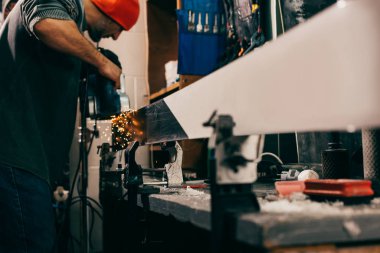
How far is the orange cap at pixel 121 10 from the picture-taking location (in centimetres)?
178

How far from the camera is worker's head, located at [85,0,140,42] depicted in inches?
70.5

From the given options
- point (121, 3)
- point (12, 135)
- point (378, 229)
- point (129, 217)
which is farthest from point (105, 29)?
point (378, 229)

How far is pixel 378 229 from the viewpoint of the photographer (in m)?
0.58

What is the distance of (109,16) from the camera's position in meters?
1.83

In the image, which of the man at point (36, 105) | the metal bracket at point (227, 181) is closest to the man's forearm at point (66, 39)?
the man at point (36, 105)

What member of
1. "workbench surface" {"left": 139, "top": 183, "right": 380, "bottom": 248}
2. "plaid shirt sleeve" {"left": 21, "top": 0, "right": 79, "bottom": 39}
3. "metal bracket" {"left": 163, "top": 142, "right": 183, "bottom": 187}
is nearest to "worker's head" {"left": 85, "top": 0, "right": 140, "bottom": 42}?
"plaid shirt sleeve" {"left": 21, "top": 0, "right": 79, "bottom": 39}

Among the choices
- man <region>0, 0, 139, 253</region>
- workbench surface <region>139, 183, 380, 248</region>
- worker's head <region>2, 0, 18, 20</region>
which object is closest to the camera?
workbench surface <region>139, 183, 380, 248</region>

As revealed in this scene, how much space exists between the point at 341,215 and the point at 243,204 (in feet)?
0.51

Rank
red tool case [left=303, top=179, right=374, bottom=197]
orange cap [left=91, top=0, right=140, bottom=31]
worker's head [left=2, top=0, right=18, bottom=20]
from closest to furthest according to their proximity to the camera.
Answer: red tool case [left=303, top=179, right=374, bottom=197], orange cap [left=91, top=0, right=140, bottom=31], worker's head [left=2, top=0, right=18, bottom=20]

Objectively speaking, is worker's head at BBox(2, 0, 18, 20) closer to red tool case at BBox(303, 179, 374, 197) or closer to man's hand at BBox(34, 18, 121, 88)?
man's hand at BBox(34, 18, 121, 88)

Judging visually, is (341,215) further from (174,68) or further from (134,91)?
(134,91)

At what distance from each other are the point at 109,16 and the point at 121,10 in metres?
0.07

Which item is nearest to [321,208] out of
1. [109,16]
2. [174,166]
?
[174,166]

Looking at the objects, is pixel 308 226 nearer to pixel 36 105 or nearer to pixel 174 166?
pixel 174 166
